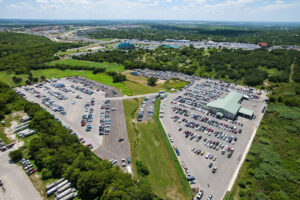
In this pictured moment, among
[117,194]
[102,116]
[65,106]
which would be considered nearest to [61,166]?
[117,194]

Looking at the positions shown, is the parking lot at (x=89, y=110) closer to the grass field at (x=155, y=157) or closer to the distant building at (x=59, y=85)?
the distant building at (x=59, y=85)

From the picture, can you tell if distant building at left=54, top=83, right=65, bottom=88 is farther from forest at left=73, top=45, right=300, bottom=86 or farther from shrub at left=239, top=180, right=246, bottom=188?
shrub at left=239, top=180, right=246, bottom=188

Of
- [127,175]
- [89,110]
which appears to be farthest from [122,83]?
[127,175]

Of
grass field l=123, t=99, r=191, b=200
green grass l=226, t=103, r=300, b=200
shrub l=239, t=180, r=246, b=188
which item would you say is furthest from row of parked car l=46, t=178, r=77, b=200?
shrub l=239, t=180, r=246, b=188

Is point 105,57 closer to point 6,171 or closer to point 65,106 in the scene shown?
point 65,106

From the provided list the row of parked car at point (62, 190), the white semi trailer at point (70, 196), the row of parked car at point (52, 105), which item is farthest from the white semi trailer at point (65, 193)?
the row of parked car at point (52, 105)

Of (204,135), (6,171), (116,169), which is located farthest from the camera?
(204,135)
